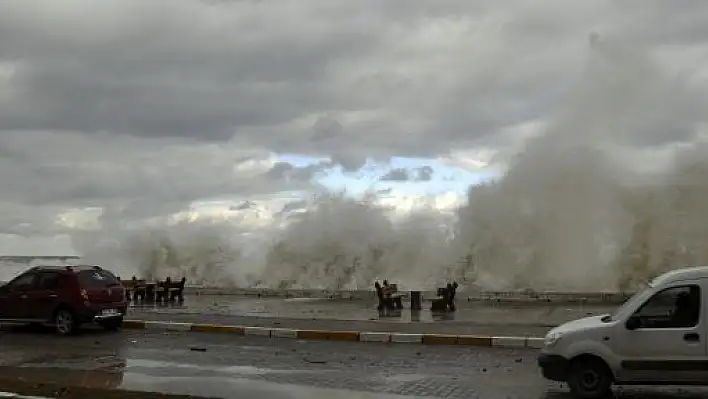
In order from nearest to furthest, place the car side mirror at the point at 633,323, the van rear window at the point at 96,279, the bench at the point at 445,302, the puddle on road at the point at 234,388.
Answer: the car side mirror at the point at 633,323 < the puddle on road at the point at 234,388 < the van rear window at the point at 96,279 < the bench at the point at 445,302

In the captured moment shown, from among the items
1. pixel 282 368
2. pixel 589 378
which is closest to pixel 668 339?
pixel 589 378

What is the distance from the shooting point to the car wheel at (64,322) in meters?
18.3

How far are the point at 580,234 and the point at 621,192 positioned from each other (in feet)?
9.14

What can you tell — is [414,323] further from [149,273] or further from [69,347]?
[149,273]

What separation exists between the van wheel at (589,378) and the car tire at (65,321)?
41.5 ft

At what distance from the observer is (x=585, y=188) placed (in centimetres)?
3647

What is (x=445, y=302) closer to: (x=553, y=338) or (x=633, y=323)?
(x=553, y=338)

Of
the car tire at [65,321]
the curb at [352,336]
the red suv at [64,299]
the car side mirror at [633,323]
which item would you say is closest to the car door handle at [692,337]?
the car side mirror at [633,323]

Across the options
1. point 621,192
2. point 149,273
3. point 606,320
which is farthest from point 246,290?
point 606,320

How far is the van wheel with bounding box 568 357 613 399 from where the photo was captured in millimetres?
9695

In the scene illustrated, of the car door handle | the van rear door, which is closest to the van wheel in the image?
the van rear door

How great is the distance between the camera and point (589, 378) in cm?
977

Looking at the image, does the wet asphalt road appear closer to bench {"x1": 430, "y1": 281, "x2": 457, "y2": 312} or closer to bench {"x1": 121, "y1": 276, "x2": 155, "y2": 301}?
bench {"x1": 430, "y1": 281, "x2": 457, "y2": 312}

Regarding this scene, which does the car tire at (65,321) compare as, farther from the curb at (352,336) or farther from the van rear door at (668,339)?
the van rear door at (668,339)
